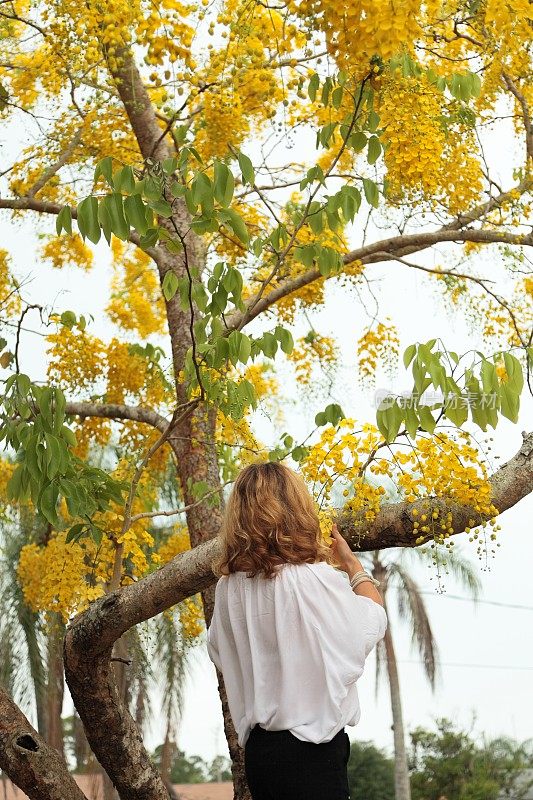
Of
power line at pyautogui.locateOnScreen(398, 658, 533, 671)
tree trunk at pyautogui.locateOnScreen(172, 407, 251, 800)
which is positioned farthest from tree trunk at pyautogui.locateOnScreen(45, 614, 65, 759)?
tree trunk at pyautogui.locateOnScreen(172, 407, 251, 800)

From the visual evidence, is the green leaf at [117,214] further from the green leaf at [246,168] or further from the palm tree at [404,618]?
the palm tree at [404,618]

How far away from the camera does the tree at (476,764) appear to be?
33.3 feet

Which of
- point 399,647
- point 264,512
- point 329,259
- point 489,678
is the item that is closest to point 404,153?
point 329,259

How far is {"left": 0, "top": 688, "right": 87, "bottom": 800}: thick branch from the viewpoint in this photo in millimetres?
2807

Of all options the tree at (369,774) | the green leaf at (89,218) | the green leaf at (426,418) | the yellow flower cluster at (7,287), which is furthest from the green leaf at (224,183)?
the tree at (369,774)

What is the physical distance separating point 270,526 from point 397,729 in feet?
31.9

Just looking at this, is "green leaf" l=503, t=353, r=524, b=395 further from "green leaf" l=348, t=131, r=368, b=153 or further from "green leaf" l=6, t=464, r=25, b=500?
"green leaf" l=6, t=464, r=25, b=500

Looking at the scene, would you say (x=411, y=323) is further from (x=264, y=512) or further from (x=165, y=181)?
(x=264, y=512)

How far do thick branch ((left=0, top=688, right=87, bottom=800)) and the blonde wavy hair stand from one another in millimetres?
1142

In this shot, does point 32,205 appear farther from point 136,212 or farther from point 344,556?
point 344,556

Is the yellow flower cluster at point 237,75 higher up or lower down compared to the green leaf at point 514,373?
higher up

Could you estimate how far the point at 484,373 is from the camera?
2.26m

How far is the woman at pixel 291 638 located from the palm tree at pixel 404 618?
8833mm

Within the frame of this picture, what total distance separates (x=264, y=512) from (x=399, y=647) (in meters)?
9.52
